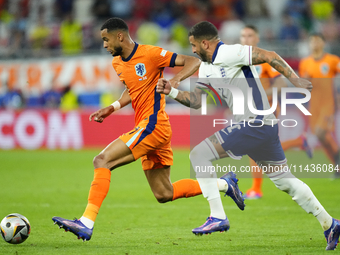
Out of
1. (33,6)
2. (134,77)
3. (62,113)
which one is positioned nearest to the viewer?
(134,77)

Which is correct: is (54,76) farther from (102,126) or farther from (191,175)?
(191,175)

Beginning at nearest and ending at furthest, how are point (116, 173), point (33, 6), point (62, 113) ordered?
point (116, 173) → point (62, 113) → point (33, 6)

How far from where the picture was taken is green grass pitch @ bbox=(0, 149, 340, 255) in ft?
17.5

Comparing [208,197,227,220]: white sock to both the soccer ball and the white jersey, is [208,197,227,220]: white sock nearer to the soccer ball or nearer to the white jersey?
the white jersey

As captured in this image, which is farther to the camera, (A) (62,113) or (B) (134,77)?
(A) (62,113)

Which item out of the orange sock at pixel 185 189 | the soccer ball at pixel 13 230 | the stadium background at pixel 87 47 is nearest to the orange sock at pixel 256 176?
the orange sock at pixel 185 189

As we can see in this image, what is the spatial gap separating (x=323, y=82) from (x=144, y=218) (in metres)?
5.83

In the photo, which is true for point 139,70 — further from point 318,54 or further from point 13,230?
point 318,54

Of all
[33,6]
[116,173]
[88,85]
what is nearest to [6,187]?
[116,173]

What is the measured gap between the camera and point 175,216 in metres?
7.43

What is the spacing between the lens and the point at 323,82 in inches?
439

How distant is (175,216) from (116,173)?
5.67 m

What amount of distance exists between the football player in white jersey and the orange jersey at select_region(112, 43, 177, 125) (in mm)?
560

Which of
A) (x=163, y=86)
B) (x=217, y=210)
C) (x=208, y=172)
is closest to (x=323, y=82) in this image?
(x=208, y=172)
